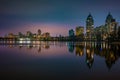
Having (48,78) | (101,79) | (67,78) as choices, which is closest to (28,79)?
(48,78)

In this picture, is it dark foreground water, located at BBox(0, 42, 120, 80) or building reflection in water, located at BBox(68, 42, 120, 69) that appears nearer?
dark foreground water, located at BBox(0, 42, 120, 80)

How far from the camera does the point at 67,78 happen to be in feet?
52.0

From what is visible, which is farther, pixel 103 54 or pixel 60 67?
pixel 103 54

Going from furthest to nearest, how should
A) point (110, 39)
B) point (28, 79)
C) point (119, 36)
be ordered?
1. point (110, 39)
2. point (119, 36)
3. point (28, 79)

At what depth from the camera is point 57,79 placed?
611 inches

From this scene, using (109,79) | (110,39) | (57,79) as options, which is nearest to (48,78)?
(57,79)

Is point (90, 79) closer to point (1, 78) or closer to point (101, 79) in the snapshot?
point (101, 79)

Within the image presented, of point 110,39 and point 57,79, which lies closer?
point 57,79

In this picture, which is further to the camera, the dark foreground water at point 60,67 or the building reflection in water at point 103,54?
the building reflection in water at point 103,54

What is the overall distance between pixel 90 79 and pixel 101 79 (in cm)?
86

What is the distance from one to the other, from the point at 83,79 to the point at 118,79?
2.68 meters

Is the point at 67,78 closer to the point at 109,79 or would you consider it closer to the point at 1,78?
the point at 109,79

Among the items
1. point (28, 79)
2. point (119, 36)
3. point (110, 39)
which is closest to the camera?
point (28, 79)

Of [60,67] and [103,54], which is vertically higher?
[60,67]
